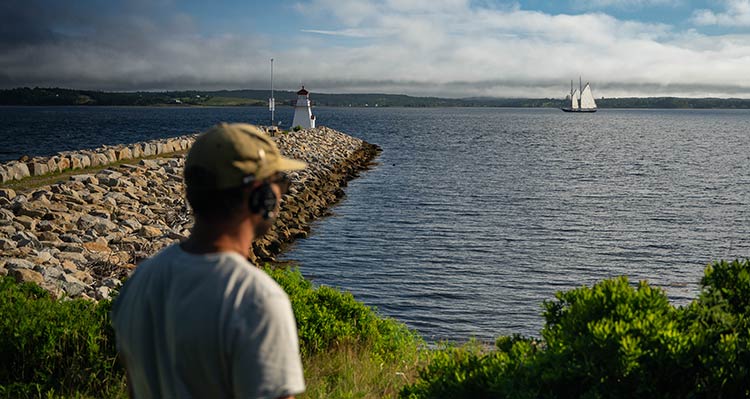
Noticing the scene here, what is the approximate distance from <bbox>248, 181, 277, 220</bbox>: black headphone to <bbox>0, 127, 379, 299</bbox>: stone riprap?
21.6 ft

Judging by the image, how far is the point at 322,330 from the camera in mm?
8266

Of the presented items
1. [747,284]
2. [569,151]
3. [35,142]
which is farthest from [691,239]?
[35,142]

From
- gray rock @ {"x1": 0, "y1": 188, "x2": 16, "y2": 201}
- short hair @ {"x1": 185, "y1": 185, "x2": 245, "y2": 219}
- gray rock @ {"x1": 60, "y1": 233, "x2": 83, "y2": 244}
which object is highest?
short hair @ {"x1": 185, "y1": 185, "x2": 245, "y2": 219}

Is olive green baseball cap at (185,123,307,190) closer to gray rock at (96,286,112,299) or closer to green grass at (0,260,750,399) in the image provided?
green grass at (0,260,750,399)

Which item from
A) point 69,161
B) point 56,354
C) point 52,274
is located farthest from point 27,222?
point 69,161

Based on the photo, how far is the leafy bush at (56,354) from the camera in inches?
273

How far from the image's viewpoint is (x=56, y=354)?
7.08 metres

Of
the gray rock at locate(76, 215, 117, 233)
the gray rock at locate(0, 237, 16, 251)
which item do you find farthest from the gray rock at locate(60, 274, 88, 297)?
the gray rock at locate(76, 215, 117, 233)

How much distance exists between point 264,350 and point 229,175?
633 millimetres

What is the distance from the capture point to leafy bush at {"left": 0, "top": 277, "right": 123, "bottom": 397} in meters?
6.93

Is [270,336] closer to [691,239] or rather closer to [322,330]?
[322,330]

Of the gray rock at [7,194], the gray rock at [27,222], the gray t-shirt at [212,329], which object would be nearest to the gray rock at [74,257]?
the gray rock at [27,222]

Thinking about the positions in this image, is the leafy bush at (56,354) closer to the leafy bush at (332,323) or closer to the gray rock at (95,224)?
the leafy bush at (332,323)

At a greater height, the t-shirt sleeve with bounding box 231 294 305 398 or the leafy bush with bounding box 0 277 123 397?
the t-shirt sleeve with bounding box 231 294 305 398
